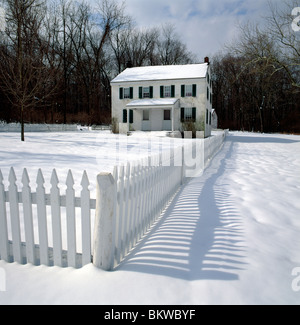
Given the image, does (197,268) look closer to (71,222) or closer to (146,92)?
(71,222)

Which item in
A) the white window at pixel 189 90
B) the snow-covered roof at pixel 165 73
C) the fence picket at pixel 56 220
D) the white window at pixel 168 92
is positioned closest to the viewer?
the fence picket at pixel 56 220

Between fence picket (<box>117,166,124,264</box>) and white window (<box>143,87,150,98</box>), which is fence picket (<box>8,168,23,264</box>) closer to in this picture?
fence picket (<box>117,166,124,264</box>)

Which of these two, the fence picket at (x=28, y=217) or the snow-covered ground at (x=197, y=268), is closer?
the snow-covered ground at (x=197, y=268)

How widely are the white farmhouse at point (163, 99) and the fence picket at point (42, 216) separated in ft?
67.6

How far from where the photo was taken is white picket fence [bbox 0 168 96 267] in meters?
2.28

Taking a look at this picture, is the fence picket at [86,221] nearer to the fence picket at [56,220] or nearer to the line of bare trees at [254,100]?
the fence picket at [56,220]

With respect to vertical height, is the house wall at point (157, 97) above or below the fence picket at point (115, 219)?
above

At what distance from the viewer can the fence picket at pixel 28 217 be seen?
2.39m

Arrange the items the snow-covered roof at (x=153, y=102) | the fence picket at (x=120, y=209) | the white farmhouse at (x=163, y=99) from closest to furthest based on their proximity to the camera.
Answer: the fence picket at (x=120, y=209)
the snow-covered roof at (x=153, y=102)
the white farmhouse at (x=163, y=99)

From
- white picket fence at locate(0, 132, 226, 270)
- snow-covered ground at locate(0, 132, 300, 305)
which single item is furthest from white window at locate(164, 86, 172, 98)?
white picket fence at locate(0, 132, 226, 270)

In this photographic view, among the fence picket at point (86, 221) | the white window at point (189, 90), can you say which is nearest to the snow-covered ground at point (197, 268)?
the fence picket at point (86, 221)

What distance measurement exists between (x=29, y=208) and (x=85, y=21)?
150ft

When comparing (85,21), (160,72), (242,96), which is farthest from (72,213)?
(242,96)
